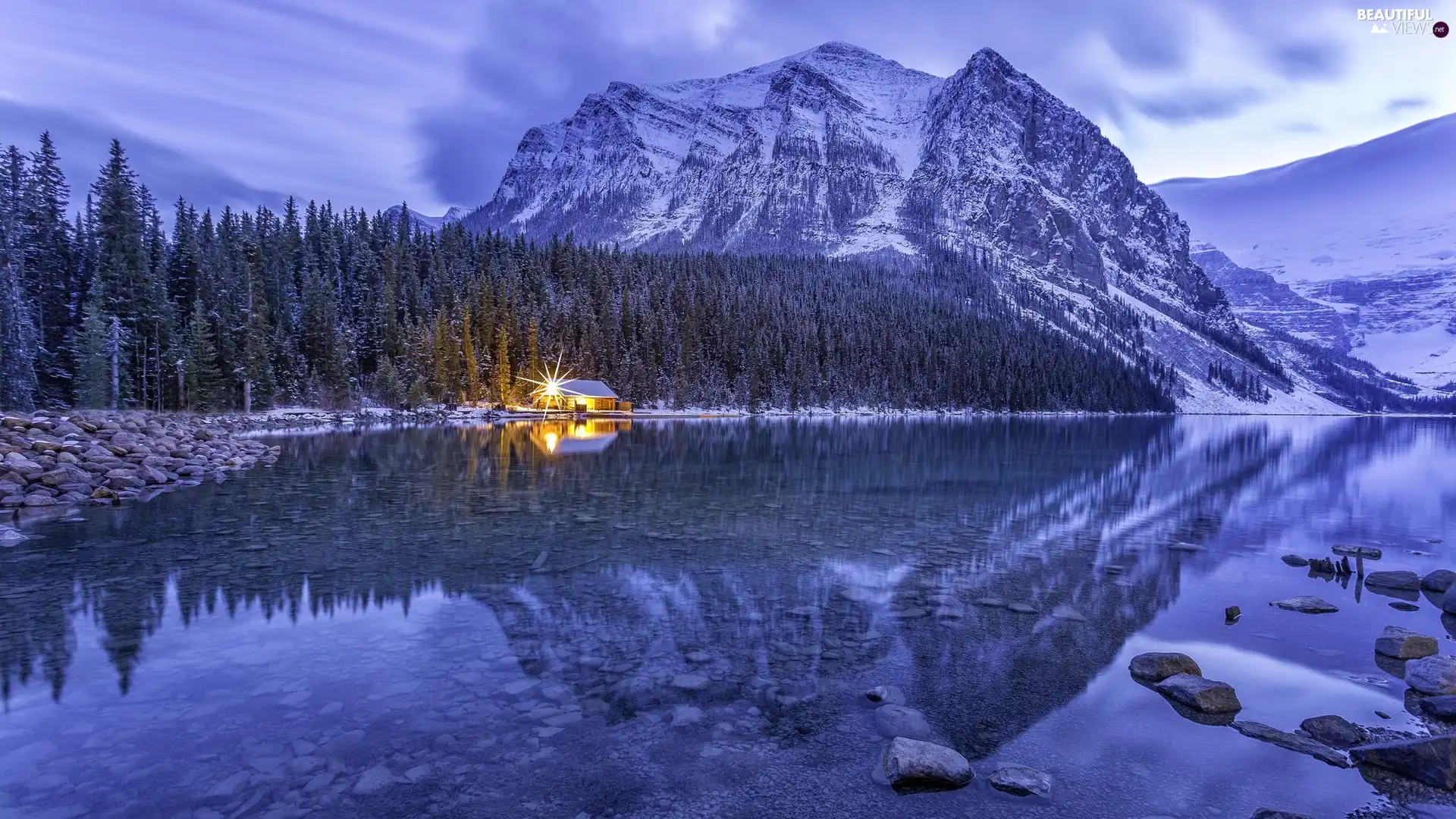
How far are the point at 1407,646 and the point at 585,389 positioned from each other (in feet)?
294

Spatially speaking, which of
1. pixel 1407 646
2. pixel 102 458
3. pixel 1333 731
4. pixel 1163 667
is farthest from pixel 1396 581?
pixel 102 458

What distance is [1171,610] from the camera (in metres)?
13.0

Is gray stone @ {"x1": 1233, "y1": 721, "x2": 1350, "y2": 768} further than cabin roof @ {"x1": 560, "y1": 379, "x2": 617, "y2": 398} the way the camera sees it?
No

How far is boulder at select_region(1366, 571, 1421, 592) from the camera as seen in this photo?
15.2 meters

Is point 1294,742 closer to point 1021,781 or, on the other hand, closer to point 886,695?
point 1021,781

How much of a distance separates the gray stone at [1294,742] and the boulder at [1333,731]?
6.1 inches

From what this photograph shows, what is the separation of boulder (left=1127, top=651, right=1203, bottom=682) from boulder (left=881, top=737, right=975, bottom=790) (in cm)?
428

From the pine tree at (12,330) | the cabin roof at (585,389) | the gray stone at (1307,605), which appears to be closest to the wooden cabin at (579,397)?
the cabin roof at (585,389)

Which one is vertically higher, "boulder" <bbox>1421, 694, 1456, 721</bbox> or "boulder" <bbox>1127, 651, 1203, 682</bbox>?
"boulder" <bbox>1127, 651, 1203, 682</bbox>

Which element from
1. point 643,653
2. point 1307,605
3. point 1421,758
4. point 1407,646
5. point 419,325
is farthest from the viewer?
point 419,325

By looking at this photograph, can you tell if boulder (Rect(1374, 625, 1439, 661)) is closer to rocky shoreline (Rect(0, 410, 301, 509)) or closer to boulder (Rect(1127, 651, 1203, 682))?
boulder (Rect(1127, 651, 1203, 682))

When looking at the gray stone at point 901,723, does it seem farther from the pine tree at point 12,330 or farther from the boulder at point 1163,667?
the pine tree at point 12,330

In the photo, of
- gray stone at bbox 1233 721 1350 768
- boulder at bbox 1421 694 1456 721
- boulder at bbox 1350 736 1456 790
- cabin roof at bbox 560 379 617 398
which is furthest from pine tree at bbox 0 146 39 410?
boulder at bbox 1421 694 1456 721

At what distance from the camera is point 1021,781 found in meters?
6.73
